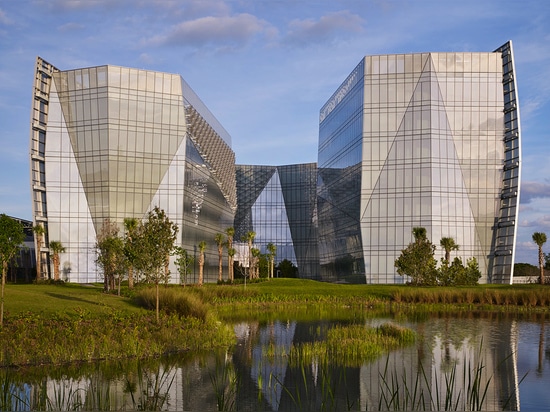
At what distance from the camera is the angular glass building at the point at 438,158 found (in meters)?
87.0

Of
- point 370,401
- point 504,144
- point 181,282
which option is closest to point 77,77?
point 181,282

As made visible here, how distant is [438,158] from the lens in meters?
87.4

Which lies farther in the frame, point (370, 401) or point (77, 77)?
point (77, 77)

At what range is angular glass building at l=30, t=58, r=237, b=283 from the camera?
276 ft

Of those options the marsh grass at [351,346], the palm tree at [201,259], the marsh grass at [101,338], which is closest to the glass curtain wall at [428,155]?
the palm tree at [201,259]

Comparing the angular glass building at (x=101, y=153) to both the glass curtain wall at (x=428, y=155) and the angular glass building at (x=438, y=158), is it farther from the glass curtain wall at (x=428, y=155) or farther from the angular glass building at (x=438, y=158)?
the angular glass building at (x=438, y=158)

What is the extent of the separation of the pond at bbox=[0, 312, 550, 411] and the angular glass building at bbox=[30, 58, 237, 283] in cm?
5543

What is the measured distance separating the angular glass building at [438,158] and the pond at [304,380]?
54441 millimetres

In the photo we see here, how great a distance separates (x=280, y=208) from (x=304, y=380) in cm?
12840

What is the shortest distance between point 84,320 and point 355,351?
1229 centimetres

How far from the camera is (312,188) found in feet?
470

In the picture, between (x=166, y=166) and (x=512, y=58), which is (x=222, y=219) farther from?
(x=512, y=58)

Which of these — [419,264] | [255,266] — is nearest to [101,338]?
[419,264]

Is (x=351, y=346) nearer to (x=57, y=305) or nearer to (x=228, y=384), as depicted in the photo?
(x=228, y=384)
